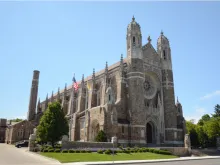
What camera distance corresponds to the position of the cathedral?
4116 cm

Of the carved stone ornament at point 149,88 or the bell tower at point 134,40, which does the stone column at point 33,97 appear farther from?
the carved stone ornament at point 149,88

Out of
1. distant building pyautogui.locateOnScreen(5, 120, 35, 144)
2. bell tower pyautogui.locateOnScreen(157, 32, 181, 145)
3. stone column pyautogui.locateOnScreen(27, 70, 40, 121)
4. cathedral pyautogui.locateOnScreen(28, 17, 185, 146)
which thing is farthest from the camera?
stone column pyautogui.locateOnScreen(27, 70, 40, 121)

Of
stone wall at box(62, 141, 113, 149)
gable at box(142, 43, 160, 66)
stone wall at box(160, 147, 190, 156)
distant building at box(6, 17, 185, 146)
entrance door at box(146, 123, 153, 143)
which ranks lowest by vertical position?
stone wall at box(160, 147, 190, 156)

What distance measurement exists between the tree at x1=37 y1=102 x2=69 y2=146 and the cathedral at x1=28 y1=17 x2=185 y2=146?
6965 mm

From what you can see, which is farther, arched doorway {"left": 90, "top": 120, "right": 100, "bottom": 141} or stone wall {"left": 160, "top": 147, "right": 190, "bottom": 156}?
arched doorway {"left": 90, "top": 120, "right": 100, "bottom": 141}

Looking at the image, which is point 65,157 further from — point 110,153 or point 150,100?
point 150,100

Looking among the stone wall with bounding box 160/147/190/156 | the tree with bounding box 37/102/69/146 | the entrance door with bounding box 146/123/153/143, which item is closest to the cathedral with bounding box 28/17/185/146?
the entrance door with bounding box 146/123/153/143

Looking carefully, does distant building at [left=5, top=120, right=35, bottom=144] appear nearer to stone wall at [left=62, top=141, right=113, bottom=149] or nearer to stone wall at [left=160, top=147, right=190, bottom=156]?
stone wall at [left=62, top=141, right=113, bottom=149]

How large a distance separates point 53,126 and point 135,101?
Result: 51.8 ft

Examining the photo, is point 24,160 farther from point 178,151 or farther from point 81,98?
point 81,98

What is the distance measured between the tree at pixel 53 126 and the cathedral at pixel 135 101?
22.9ft

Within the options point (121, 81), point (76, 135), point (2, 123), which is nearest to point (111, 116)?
point (121, 81)

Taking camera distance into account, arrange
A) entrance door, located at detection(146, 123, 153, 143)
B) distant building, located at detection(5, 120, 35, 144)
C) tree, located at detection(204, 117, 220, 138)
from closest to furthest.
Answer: entrance door, located at detection(146, 123, 153, 143) → tree, located at detection(204, 117, 220, 138) → distant building, located at detection(5, 120, 35, 144)

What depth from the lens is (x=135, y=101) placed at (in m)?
42.9
